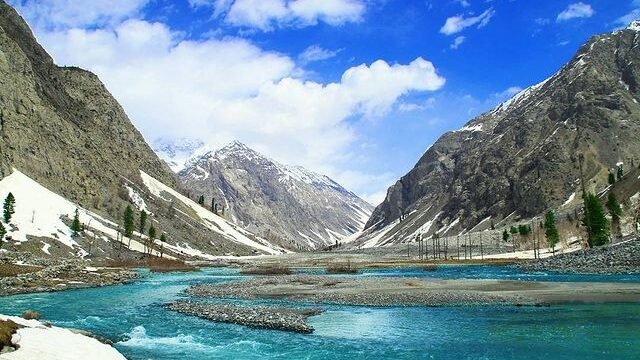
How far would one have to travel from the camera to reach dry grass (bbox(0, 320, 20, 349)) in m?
22.6

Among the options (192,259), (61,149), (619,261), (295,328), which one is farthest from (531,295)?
(61,149)

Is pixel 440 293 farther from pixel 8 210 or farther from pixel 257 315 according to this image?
pixel 8 210

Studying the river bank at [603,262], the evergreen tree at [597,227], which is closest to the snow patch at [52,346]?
the river bank at [603,262]

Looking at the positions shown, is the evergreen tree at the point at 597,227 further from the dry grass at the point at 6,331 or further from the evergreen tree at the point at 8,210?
the evergreen tree at the point at 8,210

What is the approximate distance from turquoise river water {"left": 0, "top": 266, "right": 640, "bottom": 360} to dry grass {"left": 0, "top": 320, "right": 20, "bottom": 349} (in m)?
7.72

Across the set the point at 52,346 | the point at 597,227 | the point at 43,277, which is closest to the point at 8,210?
the point at 43,277

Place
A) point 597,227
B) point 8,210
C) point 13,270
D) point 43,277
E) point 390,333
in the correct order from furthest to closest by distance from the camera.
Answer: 1. point 8,210
2. point 597,227
3. point 13,270
4. point 43,277
5. point 390,333

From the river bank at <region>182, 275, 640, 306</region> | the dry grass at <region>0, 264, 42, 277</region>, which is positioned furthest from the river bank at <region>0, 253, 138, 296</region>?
the river bank at <region>182, 275, 640, 306</region>

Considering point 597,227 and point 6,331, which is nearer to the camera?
point 6,331

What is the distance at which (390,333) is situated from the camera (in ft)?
124

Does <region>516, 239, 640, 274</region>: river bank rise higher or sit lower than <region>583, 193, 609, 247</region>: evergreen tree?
lower

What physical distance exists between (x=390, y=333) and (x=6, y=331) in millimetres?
24663

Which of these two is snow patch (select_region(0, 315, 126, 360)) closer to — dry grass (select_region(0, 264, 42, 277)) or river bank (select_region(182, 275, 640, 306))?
river bank (select_region(182, 275, 640, 306))

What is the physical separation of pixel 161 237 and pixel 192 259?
14.6m
